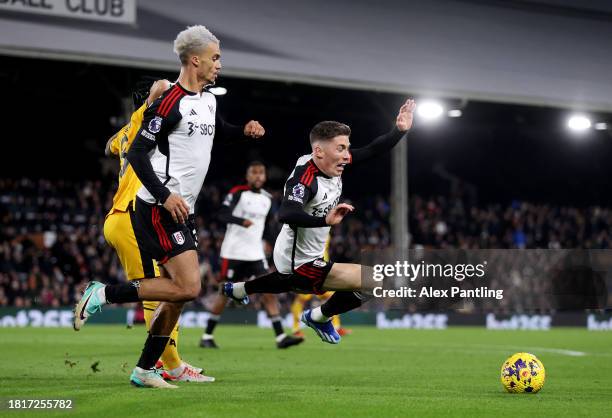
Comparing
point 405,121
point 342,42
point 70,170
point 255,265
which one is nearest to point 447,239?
point 342,42

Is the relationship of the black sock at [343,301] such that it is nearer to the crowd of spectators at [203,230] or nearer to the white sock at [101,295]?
the white sock at [101,295]

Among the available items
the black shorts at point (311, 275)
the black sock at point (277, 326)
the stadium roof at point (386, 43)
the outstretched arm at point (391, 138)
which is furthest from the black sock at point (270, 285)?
the stadium roof at point (386, 43)

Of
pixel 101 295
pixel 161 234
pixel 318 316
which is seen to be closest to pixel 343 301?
pixel 318 316

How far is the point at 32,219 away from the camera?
25.4 meters

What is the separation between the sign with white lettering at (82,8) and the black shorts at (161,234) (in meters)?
13.8

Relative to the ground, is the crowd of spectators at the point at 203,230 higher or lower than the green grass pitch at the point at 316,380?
higher

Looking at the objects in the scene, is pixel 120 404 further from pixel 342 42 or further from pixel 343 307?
pixel 342 42

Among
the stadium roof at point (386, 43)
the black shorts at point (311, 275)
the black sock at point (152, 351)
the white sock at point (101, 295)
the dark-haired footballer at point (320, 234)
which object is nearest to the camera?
the white sock at point (101, 295)

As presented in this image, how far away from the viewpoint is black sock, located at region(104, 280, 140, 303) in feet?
22.9

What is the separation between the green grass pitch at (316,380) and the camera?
6.15 m

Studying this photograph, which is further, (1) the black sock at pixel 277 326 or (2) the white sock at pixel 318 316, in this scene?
(1) the black sock at pixel 277 326

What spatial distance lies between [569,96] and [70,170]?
1422cm

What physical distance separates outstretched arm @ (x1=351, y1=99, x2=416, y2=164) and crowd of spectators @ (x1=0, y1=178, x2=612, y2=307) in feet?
50.0

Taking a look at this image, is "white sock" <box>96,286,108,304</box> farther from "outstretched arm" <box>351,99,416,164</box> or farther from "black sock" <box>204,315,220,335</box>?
"black sock" <box>204,315,220,335</box>
